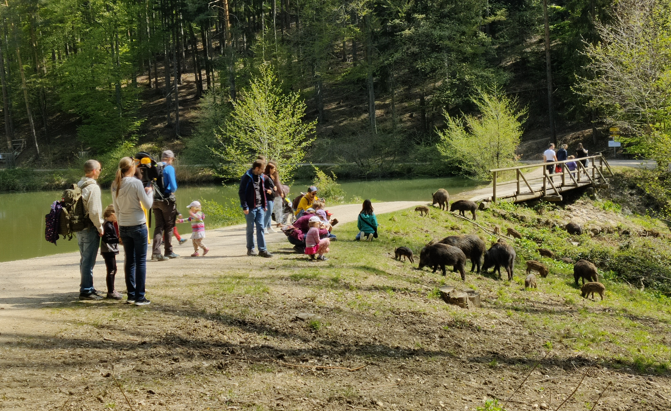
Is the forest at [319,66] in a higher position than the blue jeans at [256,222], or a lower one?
higher

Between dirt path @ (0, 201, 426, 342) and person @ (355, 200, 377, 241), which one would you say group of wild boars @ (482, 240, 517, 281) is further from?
dirt path @ (0, 201, 426, 342)

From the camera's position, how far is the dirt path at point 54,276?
21.8 ft

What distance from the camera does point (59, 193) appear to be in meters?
42.4

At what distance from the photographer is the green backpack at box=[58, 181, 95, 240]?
7.18m

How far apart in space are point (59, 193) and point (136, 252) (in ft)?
130

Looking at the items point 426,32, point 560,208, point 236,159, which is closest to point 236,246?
point 236,159

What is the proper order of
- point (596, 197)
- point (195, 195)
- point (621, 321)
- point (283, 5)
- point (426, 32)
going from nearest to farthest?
point (621, 321)
point (596, 197)
point (195, 195)
point (426, 32)
point (283, 5)

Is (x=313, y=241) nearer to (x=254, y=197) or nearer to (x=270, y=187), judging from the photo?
(x=254, y=197)

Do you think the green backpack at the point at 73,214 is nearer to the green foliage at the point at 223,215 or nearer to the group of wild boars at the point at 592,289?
the group of wild boars at the point at 592,289

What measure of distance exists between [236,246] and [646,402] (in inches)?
352

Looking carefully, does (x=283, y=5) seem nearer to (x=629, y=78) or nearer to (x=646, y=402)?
(x=629, y=78)

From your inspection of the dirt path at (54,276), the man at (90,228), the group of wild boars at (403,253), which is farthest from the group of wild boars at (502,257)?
the man at (90,228)

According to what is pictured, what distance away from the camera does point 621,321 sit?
33.7 feet

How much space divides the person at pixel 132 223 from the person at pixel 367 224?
693cm
